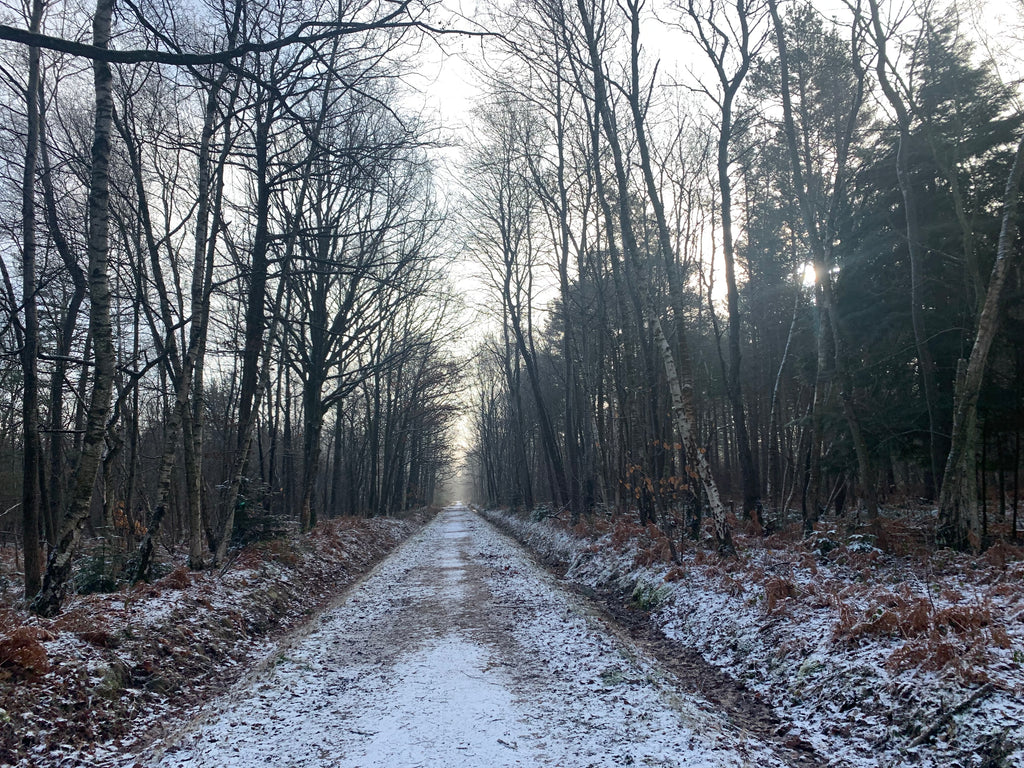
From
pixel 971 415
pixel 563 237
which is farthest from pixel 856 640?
pixel 563 237

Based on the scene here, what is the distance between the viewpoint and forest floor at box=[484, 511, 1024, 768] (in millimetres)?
3822

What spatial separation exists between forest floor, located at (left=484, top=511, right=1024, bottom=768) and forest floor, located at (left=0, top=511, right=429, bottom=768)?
494 centimetres

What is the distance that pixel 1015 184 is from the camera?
7.95 metres

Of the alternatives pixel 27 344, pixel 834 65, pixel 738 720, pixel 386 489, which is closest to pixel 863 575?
pixel 738 720

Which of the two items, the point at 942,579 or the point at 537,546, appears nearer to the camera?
the point at 942,579

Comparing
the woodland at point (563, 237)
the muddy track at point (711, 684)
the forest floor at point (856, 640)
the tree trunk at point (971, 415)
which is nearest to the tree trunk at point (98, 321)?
the woodland at point (563, 237)

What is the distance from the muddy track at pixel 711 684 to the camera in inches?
168

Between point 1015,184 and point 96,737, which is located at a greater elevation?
point 1015,184

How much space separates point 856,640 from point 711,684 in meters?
1.38

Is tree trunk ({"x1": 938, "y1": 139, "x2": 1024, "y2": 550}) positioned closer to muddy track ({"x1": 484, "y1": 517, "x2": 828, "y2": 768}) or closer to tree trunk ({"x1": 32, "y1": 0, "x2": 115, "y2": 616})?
muddy track ({"x1": 484, "y1": 517, "x2": 828, "y2": 768})

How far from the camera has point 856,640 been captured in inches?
204

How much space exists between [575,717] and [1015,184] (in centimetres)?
898

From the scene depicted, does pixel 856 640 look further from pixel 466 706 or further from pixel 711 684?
pixel 466 706

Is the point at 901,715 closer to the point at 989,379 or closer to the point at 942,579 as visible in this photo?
the point at 942,579
